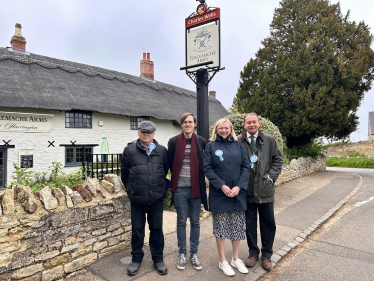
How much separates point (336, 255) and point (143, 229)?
292 centimetres

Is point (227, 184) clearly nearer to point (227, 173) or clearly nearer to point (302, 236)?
point (227, 173)

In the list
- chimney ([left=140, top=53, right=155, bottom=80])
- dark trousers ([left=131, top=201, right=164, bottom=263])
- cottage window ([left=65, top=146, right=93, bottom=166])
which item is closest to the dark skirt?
dark trousers ([left=131, top=201, right=164, bottom=263])

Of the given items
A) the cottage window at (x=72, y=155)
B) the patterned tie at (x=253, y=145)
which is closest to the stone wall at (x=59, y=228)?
the patterned tie at (x=253, y=145)

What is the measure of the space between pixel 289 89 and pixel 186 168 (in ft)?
41.6

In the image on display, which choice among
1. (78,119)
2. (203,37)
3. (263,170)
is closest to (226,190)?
(263,170)

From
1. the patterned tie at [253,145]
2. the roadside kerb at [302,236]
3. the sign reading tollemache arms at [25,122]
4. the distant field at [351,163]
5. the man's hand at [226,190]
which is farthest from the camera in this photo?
the distant field at [351,163]

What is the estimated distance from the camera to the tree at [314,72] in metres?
12.9

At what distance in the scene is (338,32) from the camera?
43.2 feet

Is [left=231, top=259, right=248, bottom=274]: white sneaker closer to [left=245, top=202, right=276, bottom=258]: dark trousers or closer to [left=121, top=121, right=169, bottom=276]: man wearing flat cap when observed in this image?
[left=245, top=202, right=276, bottom=258]: dark trousers

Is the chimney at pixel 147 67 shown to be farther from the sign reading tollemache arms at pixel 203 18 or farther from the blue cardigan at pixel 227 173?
the blue cardigan at pixel 227 173

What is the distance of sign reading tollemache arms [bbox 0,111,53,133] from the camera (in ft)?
30.8

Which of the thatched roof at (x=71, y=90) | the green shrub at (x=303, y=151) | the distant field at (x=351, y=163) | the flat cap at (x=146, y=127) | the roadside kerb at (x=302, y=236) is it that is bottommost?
the distant field at (x=351, y=163)

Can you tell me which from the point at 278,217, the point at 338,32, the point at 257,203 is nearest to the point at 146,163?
the point at 257,203

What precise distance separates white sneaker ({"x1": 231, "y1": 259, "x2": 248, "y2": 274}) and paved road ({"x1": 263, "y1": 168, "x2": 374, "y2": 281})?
27 cm
